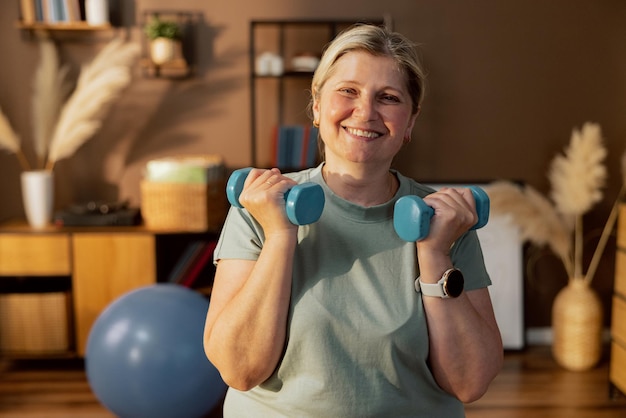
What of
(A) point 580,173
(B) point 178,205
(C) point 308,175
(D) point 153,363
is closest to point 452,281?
(C) point 308,175

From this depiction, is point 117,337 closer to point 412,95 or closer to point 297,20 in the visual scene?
point 412,95

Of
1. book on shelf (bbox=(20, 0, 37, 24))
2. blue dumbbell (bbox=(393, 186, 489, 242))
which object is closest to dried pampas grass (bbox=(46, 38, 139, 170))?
book on shelf (bbox=(20, 0, 37, 24))

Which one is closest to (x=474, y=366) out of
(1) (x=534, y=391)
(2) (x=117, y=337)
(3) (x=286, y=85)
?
(2) (x=117, y=337)

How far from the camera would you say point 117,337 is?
2459 millimetres

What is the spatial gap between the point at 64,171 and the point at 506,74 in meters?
2.36

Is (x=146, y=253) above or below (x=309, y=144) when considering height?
below

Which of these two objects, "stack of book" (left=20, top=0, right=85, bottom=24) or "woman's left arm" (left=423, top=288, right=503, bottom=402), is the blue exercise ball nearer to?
"woman's left arm" (left=423, top=288, right=503, bottom=402)

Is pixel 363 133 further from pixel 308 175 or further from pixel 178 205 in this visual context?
pixel 178 205

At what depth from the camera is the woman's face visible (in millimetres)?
1191

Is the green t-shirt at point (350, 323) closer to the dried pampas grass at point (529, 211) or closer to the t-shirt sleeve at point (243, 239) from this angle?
the t-shirt sleeve at point (243, 239)

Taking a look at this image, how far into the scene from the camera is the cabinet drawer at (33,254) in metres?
3.28

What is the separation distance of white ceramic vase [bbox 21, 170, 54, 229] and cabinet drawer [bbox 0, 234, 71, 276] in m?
0.13

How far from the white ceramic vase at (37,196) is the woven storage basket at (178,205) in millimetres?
492

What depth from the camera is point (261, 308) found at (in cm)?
114
